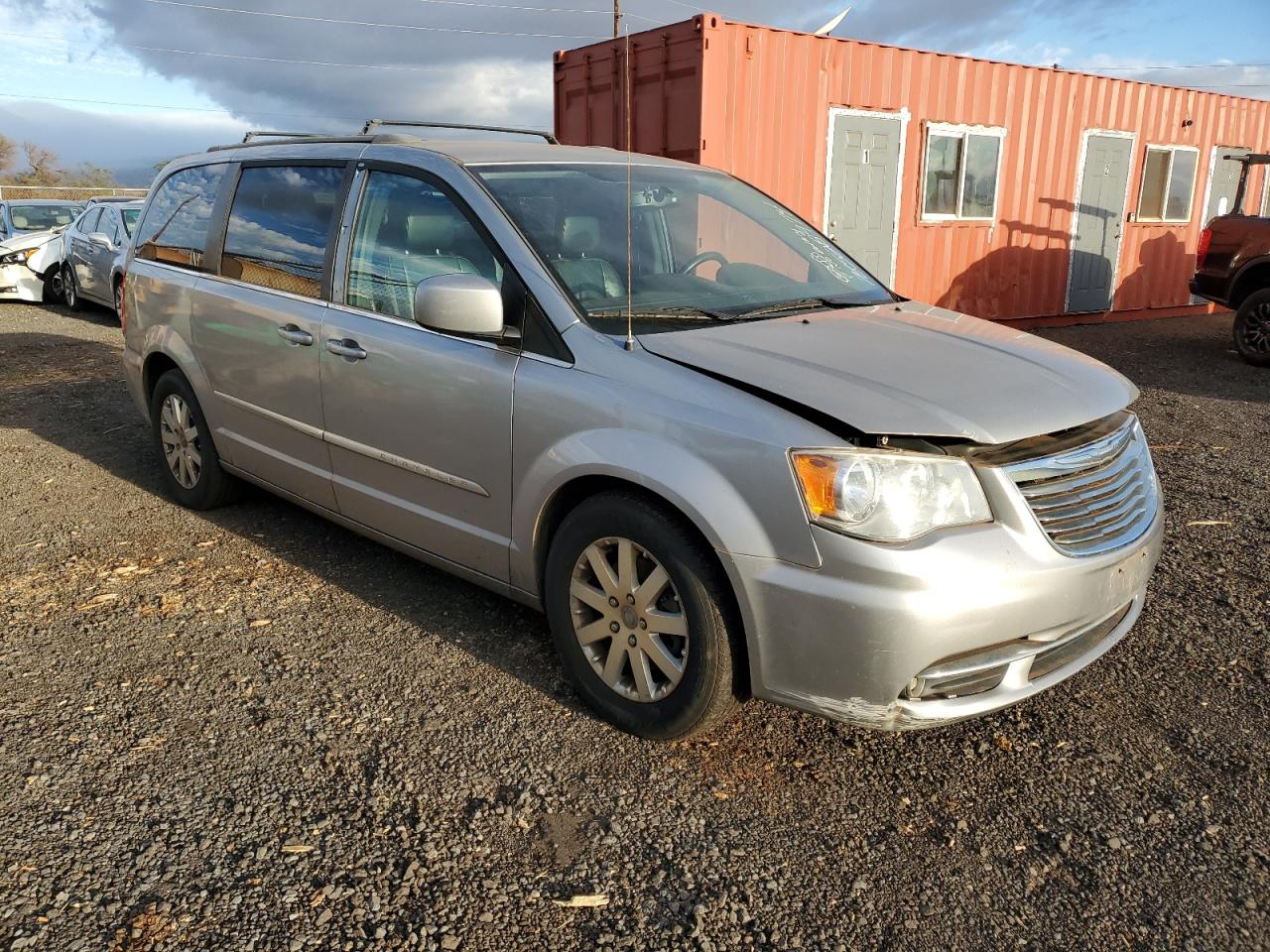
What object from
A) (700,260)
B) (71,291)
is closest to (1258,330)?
(700,260)

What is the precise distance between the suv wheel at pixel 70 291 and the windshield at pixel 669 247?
12296mm

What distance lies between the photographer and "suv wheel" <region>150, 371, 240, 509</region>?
4887 millimetres

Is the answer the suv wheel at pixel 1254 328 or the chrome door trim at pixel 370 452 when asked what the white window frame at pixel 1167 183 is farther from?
the chrome door trim at pixel 370 452

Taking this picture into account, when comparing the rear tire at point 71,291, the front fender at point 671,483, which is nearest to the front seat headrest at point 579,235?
the front fender at point 671,483

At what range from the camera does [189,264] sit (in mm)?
4824

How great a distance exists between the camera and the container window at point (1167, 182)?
1421 cm

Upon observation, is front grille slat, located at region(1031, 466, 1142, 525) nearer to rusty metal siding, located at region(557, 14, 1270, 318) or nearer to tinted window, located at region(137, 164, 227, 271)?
tinted window, located at region(137, 164, 227, 271)

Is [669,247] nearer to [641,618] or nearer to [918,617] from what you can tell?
[641,618]

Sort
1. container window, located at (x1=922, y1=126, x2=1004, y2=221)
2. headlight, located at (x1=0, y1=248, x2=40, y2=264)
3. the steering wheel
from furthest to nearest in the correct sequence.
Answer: headlight, located at (x1=0, y1=248, x2=40, y2=264), container window, located at (x1=922, y1=126, x2=1004, y2=221), the steering wheel

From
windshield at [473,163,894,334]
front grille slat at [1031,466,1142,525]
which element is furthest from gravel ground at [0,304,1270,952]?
windshield at [473,163,894,334]

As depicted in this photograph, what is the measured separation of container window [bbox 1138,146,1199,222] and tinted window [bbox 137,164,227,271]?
13.4 m

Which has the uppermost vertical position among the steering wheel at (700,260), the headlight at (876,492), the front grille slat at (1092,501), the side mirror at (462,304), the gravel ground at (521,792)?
the steering wheel at (700,260)

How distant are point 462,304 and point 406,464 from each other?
30.4 inches

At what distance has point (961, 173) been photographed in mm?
11961
